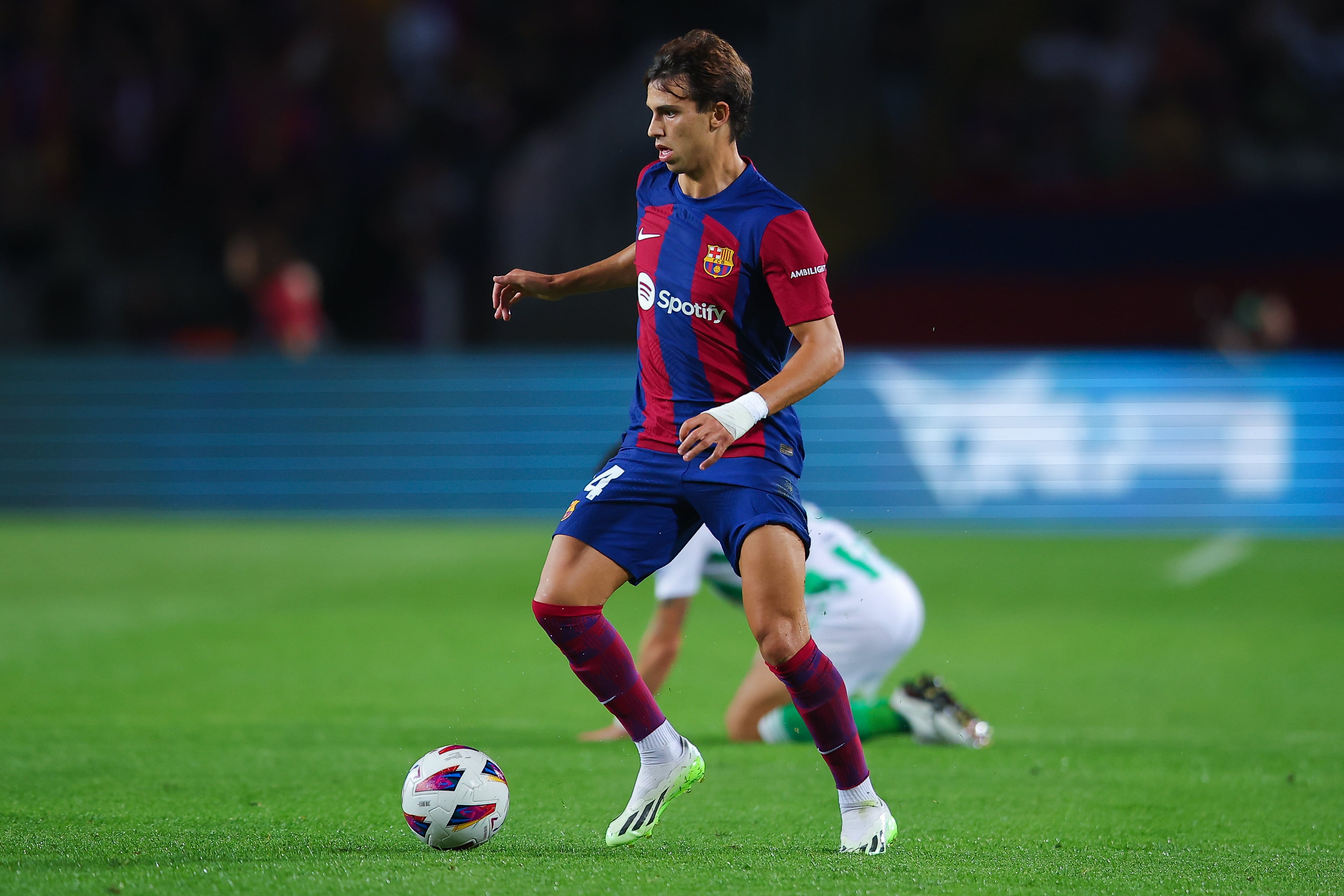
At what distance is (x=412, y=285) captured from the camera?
17.0 m

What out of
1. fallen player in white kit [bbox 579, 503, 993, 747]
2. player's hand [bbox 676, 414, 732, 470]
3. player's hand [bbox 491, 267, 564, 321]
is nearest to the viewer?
player's hand [bbox 676, 414, 732, 470]

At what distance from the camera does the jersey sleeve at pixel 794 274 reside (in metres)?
4.08

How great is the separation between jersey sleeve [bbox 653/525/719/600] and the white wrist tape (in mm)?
1996

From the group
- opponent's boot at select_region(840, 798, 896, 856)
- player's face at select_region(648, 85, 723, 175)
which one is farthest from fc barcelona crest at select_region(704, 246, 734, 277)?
opponent's boot at select_region(840, 798, 896, 856)

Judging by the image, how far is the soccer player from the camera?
4090mm

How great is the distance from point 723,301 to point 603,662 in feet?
3.39

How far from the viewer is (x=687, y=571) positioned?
19.7 feet

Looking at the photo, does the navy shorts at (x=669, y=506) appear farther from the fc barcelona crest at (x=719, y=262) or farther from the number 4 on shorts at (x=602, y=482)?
the fc barcelona crest at (x=719, y=262)

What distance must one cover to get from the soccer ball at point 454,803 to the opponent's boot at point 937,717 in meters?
2.12

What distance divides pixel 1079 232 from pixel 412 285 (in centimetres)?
736

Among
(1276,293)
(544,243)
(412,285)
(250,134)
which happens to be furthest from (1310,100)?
(250,134)

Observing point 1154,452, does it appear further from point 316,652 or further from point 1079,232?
point 316,652

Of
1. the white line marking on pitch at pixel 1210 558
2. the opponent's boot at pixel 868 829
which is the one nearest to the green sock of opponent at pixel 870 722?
the opponent's boot at pixel 868 829

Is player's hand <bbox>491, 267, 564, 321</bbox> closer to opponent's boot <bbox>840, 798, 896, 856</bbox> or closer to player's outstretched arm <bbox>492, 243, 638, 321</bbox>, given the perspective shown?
player's outstretched arm <bbox>492, 243, 638, 321</bbox>
